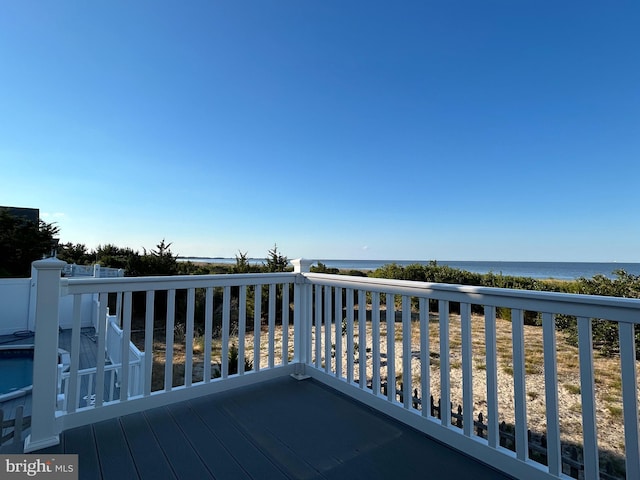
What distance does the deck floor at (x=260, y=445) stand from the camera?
1.51m

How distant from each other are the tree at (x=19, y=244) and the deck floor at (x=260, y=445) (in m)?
13.9

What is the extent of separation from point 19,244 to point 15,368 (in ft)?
27.8

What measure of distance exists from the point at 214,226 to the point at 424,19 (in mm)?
9620

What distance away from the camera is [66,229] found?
14.8 metres

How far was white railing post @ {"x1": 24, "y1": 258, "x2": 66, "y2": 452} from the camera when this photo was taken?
166 centimetres

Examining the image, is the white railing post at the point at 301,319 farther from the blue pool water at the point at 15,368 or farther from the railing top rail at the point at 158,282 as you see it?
the blue pool water at the point at 15,368

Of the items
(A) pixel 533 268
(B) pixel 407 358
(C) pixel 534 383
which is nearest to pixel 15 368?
(B) pixel 407 358

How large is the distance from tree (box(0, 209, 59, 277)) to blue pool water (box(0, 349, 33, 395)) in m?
6.85

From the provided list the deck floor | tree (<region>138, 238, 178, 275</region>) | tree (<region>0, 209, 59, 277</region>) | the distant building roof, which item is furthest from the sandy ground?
the distant building roof

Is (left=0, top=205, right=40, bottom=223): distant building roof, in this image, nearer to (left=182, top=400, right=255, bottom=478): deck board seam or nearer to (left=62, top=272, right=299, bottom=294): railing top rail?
(left=62, top=272, right=299, bottom=294): railing top rail

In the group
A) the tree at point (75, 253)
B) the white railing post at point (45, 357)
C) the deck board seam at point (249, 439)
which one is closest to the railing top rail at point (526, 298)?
the deck board seam at point (249, 439)

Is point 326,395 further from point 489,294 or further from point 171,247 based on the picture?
point 171,247

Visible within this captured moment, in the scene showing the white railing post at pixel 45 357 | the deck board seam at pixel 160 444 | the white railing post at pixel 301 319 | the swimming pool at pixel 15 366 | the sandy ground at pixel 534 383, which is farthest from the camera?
the swimming pool at pixel 15 366

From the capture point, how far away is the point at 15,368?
6.63 metres
